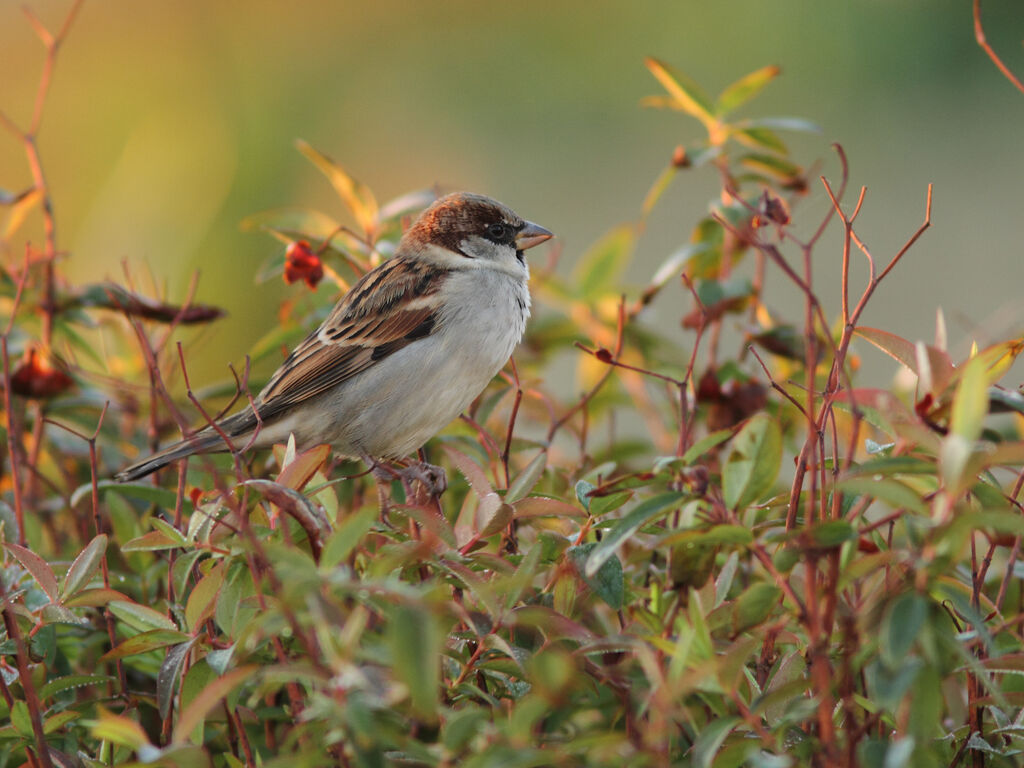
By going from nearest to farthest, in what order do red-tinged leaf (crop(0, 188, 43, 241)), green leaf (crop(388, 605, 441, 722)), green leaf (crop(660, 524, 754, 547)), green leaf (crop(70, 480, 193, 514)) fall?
green leaf (crop(388, 605, 441, 722)) → green leaf (crop(660, 524, 754, 547)) → green leaf (crop(70, 480, 193, 514)) → red-tinged leaf (crop(0, 188, 43, 241))

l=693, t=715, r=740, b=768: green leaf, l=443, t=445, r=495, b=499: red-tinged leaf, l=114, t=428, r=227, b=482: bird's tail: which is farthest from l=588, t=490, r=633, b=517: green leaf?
l=114, t=428, r=227, b=482: bird's tail

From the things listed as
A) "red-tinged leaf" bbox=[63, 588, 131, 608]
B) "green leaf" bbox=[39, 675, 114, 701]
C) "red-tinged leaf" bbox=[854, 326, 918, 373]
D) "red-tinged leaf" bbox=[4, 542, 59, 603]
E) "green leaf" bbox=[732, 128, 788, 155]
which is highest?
"green leaf" bbox=[732, 128, 788, 155]

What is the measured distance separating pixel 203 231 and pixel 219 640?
2.94 m

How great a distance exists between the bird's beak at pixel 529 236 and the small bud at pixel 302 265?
→ 75 centimetres

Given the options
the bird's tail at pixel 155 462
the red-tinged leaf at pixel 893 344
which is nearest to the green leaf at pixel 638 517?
the red-tinged leaf at pixel 893 344

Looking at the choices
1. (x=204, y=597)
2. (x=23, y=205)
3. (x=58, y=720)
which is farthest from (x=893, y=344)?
(x=23, y=205)

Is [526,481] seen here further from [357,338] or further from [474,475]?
[357,338]

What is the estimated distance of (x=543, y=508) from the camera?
1196 mm

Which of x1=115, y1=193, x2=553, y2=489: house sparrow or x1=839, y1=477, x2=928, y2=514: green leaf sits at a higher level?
x1=839, y1=477, x2=928, y2=514: green leaf

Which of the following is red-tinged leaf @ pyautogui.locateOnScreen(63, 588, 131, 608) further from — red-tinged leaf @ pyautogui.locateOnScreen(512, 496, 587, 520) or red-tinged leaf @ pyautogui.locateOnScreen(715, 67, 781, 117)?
red-tinged leaf @ pyautogui.locateOnScreen(715, 67, 781, 117)

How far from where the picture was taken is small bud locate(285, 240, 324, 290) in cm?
194

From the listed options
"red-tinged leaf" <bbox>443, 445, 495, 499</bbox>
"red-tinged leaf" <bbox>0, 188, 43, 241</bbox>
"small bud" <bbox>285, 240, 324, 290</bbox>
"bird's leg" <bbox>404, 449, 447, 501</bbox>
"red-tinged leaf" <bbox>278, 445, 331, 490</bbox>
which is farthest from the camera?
"red-tinged leaf" <bbox>0, 188, 43, 241</bbox>

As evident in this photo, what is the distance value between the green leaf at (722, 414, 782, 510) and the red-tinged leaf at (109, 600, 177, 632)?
0.64m

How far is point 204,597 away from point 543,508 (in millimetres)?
372
